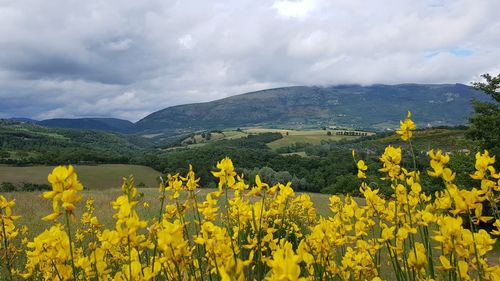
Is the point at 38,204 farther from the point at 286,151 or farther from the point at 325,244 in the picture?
the point at 286,151

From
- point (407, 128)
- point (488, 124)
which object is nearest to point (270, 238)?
point (407, 128)

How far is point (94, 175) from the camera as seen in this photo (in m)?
60.6

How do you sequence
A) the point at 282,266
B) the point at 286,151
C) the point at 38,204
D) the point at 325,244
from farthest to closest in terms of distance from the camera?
the point at 286,151
the point at 38,204
the point at 325,244
the point at 282,266

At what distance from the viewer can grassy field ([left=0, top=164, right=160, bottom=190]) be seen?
176 feet

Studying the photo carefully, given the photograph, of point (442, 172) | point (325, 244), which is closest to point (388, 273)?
point (325, 244)

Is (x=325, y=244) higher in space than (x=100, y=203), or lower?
higher

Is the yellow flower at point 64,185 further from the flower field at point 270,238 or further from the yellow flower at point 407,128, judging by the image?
the yellow flower at point 407,128

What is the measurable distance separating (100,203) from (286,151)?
99.5 metres

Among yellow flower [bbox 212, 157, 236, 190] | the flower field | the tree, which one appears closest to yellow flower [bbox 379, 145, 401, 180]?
the flower field

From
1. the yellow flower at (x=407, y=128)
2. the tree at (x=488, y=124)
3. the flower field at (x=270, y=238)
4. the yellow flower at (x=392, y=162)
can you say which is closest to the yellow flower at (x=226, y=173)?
the flower field at (x=270, y=238)

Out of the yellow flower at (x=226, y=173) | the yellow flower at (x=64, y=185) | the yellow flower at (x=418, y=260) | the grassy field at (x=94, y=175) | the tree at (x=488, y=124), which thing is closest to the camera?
the yellow flower at (x=64, y=185)

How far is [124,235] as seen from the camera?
7.17ft

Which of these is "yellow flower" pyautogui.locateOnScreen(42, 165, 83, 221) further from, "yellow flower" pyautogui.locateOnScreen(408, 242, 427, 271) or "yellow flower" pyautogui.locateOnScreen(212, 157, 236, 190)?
"yellow flower" pyautogui.locateOnScreen(408, 242, 427, 271)

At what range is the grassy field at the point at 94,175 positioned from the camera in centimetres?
5356
